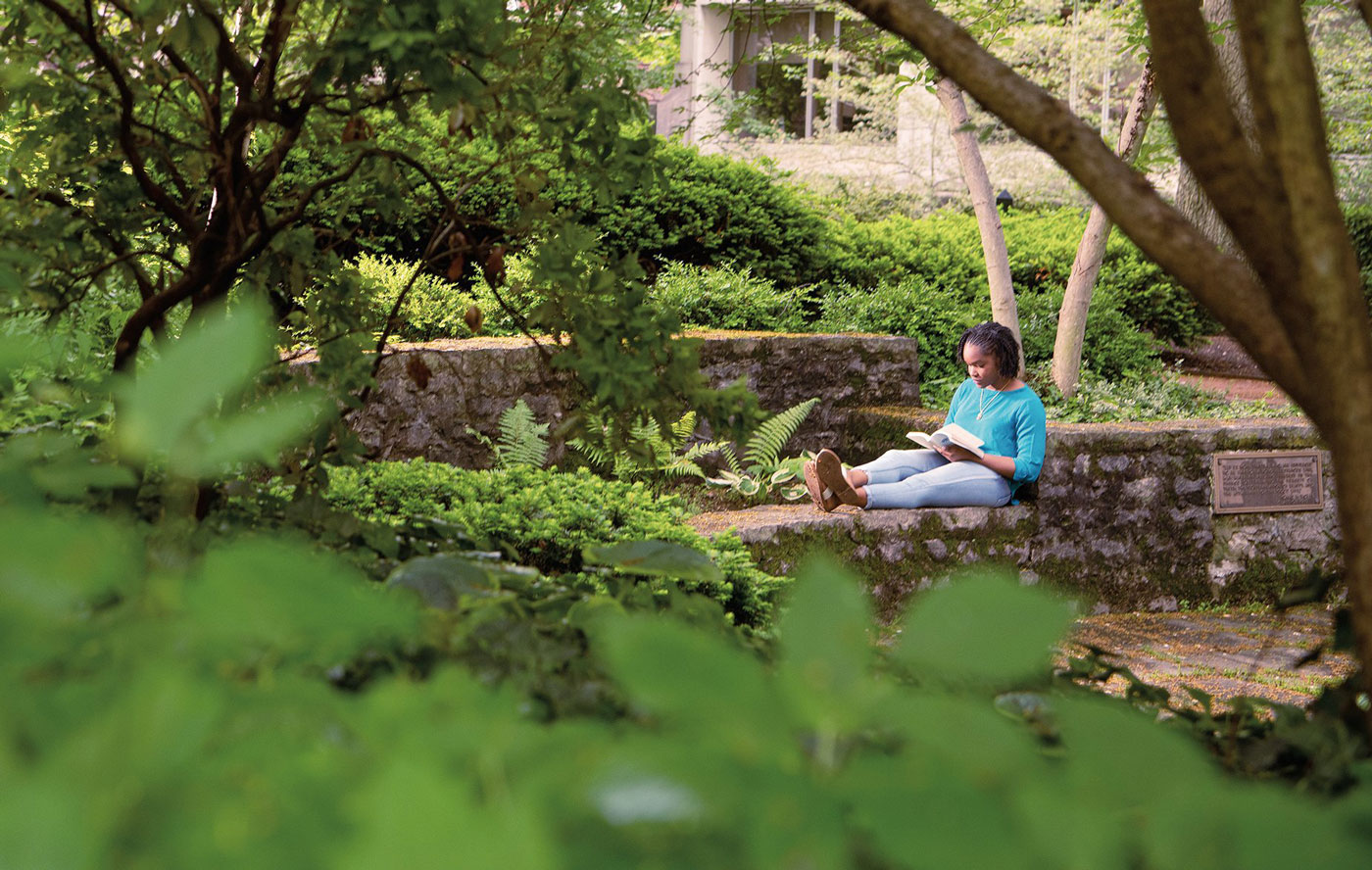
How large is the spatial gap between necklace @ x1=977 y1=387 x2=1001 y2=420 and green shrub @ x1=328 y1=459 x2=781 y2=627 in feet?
8.08

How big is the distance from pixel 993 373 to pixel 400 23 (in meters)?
4.85

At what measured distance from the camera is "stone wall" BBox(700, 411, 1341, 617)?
19.3 feet

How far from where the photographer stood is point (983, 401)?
6.07 meters

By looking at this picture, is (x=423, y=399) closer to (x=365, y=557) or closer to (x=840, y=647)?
(x=365, y=557)

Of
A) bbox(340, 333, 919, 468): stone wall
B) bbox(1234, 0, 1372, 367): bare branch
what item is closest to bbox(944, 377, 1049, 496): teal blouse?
bbox(340, 333, 919, 468): stone wall

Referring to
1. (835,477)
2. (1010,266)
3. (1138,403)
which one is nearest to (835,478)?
(835,477)

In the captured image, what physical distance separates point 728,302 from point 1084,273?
8.69ft

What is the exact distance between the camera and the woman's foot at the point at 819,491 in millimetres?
5676

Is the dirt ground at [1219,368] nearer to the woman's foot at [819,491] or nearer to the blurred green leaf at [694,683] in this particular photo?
the woman's foot at [819,491]

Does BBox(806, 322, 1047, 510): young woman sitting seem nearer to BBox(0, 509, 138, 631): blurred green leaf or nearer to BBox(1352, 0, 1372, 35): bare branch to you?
BBox(1352, 0, 1372, 35): bare branch

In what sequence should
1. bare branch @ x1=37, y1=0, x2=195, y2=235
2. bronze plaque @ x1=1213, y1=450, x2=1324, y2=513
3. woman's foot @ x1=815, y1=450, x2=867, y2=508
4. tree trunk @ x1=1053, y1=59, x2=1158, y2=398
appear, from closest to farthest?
bare branch @ x1=37, y1=0, x2=195, y2=235 < woman's foot @ x1=815, y1=450, x2=867, y2=508 < bronze plaque @ x1=1213, y1=450, x2=1324, y2=513 < tree trunk @ x1=1053, y1=59, x2=1158, y2=398

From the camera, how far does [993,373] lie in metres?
5.93

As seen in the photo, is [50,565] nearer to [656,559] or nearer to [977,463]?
[656,559]

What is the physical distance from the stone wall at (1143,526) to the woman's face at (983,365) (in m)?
0.50
